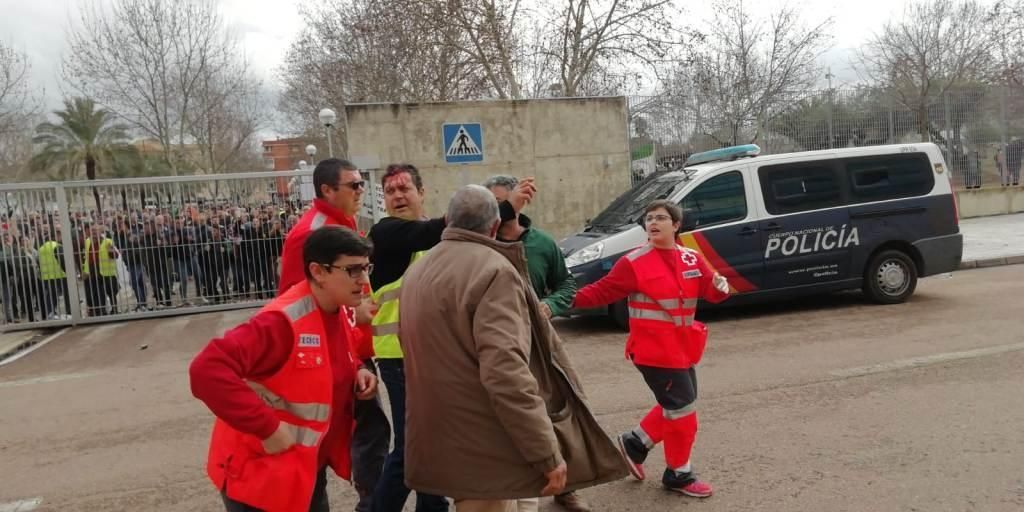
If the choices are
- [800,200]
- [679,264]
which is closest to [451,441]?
[679,264]

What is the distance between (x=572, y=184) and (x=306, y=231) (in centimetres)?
1175

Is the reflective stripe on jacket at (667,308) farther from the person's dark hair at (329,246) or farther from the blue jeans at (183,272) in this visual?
the blue jeans at (183,272)

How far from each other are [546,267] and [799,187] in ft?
20.1

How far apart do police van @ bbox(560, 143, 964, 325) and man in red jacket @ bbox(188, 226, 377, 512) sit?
5.94m

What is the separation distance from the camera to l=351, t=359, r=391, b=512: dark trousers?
3488 mm

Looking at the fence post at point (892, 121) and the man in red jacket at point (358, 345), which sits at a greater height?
the fence post at point (892, 121)

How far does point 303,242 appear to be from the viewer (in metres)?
3.13

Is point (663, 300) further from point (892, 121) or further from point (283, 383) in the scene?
point (892, 121)

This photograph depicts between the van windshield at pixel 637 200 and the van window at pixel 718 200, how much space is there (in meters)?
0.27

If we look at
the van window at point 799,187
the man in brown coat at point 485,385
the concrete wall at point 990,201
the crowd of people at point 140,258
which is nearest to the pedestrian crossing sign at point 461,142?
the crowd of people at point 140,258

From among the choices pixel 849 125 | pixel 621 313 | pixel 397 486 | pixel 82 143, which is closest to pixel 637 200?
pixel 621 313

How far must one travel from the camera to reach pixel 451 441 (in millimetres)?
2568

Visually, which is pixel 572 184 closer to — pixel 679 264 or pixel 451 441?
pixel 679 264

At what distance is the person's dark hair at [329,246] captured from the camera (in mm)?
2584
